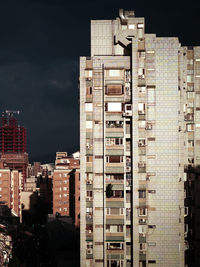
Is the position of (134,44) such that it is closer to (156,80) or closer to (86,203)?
(156,80)

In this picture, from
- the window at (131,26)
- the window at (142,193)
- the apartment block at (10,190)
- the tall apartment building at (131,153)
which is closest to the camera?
the tall apartment building at (131,153)

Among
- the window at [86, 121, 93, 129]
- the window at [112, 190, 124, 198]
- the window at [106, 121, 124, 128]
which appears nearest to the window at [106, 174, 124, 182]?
the window at [112, 190, 124, 198]

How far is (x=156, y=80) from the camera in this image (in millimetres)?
33125

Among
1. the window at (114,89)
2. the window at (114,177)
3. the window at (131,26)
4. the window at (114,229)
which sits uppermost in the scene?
the window at (131,26)

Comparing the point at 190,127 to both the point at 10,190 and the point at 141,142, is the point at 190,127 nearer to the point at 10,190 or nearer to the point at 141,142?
the point at 141,142

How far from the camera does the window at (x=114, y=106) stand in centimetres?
3359

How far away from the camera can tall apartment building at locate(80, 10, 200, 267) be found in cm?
3306

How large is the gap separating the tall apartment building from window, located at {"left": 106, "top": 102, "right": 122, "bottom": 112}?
0.08 meters

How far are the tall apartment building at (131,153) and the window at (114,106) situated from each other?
78 millimetres

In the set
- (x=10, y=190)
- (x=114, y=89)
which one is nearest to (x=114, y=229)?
(x=114, y=89)

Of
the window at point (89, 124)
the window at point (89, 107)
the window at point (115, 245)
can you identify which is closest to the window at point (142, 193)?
the window at point (115, 245)

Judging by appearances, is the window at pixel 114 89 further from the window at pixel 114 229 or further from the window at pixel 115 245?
the window at pixel 115 245

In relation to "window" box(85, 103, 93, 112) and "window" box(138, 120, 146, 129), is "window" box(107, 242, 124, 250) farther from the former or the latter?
"window" box(85, 103, 93, 112)

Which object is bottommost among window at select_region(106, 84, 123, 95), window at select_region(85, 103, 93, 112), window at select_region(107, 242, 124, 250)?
window at select_region(107, 242, 124, 250)
